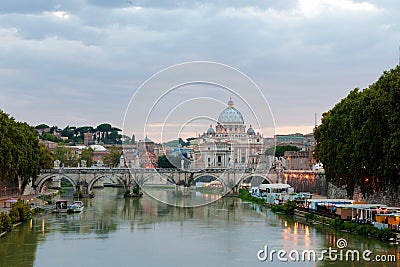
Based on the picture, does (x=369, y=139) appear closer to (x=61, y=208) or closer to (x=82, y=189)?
(x=61, y=208)

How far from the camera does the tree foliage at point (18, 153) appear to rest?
42906mm

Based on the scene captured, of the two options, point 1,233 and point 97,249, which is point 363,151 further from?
point 1,233

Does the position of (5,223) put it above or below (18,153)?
below

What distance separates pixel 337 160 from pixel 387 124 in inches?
296

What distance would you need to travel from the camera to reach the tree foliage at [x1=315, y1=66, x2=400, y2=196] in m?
32.8

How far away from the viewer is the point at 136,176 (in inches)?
2677

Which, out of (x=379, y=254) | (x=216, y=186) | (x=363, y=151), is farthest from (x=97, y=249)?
(x=216, y=186)

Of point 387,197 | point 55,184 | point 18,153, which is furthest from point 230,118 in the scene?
point 387,197

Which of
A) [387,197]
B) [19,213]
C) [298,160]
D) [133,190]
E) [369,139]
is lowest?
[19,213]

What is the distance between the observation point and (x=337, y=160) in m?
41.4

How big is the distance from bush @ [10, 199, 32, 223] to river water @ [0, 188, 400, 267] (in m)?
0.62

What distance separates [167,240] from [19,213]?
31.5ft

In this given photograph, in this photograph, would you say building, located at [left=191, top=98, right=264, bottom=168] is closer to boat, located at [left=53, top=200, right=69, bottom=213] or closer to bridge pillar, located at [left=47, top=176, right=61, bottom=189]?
bridge pillar, located at [left=47, top=176, right=61, bottom=189]

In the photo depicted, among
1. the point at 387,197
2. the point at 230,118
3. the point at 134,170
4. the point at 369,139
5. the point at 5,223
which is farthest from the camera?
the point at 230,118
